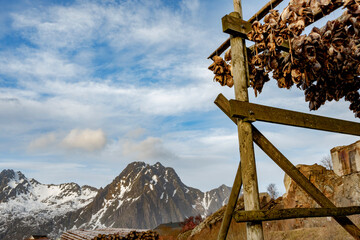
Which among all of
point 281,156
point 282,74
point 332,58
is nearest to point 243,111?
point 281,156

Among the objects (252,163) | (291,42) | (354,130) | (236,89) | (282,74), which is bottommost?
(252,163)

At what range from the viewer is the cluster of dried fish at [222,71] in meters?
5.26

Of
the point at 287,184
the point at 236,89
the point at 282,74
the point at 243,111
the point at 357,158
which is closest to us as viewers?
the point at 243,111

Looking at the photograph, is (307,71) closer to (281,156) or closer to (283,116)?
(283,116)

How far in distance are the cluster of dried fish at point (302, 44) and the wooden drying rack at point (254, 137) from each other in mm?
311

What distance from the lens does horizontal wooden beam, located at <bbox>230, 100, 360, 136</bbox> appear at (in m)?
4.12

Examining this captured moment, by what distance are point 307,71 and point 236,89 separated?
3.77 feet

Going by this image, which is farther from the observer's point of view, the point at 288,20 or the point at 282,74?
the point at 282,74

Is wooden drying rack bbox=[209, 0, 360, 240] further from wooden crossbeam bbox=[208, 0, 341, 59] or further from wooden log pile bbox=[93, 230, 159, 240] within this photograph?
wooden log pile bbox=[93, 230, 159, 240]

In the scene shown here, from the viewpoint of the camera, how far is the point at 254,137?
4.29 metres

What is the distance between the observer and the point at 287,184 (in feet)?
69.8

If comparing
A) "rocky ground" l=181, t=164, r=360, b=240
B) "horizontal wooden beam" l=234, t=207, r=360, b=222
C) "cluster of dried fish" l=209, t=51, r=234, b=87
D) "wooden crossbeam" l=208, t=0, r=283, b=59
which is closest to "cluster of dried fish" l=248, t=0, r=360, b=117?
"cluster of dried fish" l=209, t=51, r=234, b=87

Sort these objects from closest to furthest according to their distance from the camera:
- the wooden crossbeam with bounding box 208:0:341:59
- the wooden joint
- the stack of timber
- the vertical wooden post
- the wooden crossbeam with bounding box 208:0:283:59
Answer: the vertical wooden post < the wooden crossbeam with bounding box 208:0:341:59 < the wooden joint < the wooden crossbeam with bounding box 208:0:283:59 < the stack of timber

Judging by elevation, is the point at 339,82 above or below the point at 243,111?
above
